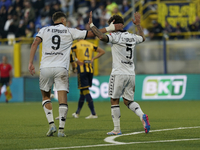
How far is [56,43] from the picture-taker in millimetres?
7543

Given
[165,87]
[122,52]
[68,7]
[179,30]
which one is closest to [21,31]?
[68,7]

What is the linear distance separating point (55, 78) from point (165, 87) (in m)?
11.6

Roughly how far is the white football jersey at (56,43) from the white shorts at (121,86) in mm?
884

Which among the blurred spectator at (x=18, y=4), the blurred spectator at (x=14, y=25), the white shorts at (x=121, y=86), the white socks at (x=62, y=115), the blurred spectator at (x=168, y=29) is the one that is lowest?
the white socks at (x=62, y=115)

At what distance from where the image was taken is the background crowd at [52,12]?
21741 mm

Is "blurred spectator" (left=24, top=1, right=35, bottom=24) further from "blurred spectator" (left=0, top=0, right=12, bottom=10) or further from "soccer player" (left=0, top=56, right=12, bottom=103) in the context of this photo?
"soccer player" (left=0, top=56, right=12, bottom=103)

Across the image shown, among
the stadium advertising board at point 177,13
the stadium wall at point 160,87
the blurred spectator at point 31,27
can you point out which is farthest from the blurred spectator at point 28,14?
the stadium advertising board at point 177,13

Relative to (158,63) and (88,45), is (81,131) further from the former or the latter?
(158,63)

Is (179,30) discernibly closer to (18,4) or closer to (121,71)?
(18,4)

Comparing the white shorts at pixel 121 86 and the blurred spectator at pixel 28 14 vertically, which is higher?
the blurred spectator at pixel 28 14

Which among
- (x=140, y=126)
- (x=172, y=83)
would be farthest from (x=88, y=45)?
(x=172, y=83)

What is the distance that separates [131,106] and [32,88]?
12.4 m

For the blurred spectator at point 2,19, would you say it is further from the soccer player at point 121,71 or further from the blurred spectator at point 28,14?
the soccer player at point 121,71

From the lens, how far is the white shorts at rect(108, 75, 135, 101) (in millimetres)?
7684
